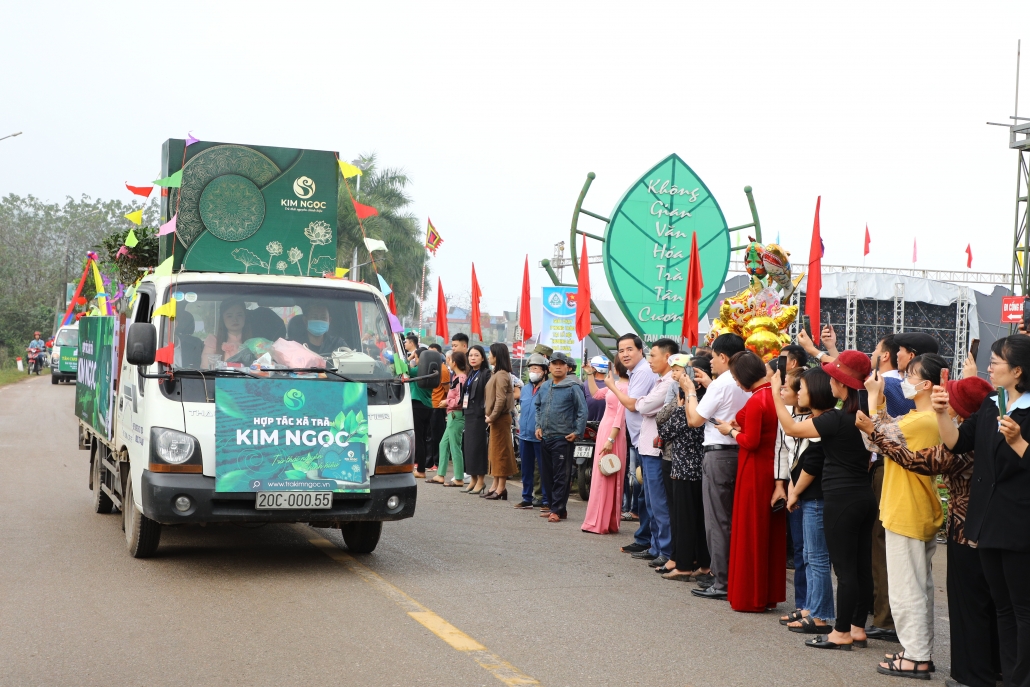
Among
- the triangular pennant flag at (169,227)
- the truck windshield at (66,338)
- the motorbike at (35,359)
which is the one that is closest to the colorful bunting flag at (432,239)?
the truck windshield at (66,338)

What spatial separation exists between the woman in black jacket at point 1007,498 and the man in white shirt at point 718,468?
2.28 metres

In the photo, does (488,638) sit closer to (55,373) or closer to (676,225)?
(676,225)

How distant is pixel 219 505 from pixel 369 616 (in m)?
1.53

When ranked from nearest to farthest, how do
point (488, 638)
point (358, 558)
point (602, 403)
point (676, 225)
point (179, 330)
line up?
point (488, 638) → point (179, 330) → point (358, 558) → point (602, 403) → point (676, 225)

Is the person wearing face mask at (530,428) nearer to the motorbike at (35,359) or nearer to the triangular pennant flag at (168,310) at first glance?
the triangular pennant flag at (168,310)

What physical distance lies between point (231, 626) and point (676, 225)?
1205cm

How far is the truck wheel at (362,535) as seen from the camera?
8250mm

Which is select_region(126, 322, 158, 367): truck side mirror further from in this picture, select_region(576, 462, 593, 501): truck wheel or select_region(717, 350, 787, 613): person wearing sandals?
select_region(576, 462, 593, 501): truck wheel

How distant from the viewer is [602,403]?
42.1 feet

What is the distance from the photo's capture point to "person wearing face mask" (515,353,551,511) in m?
11.9

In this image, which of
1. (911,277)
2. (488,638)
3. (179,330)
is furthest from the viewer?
(911,277)

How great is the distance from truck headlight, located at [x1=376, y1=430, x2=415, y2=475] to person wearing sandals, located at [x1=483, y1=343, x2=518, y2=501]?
486 centimetres

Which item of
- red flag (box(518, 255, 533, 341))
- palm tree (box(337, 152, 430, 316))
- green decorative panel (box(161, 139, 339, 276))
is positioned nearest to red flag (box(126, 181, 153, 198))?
green decorative panel (box(161, 139, 339, 276))

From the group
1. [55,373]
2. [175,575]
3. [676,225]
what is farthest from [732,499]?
[55,373]
